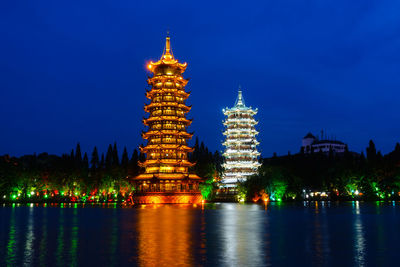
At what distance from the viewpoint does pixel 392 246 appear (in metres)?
20.1

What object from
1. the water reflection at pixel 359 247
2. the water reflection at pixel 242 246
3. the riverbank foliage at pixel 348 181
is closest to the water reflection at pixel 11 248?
the water reflection at pixel 242 246

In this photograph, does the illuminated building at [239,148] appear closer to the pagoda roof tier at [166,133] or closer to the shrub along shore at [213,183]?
the shrub along shore at [213,183]

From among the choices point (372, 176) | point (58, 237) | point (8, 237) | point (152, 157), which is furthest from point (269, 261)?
point (372, 176)

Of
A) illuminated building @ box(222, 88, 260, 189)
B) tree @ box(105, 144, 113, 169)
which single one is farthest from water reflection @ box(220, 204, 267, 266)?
tree @ box(105, 144, 113, 169)

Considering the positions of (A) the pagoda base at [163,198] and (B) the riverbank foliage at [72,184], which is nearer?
(A) the pagoda base at [163,198]

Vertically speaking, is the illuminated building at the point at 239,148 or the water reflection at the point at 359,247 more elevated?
the illuminated building at the point at 239,148

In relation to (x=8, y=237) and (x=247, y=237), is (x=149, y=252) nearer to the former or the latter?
(x=247, y=237)

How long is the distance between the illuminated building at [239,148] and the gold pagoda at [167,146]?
25230mm

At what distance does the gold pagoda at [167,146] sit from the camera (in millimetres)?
80875

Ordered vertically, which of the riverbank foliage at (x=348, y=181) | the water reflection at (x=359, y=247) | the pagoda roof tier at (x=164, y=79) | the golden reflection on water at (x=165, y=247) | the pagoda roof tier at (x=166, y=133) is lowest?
the water reflection at (x=359, y=247)

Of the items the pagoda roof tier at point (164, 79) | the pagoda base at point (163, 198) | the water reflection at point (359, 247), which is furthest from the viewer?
the pagoda roof tier at point (164, 79)

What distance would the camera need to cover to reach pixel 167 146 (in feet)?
274

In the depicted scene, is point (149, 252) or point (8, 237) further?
point (8, 237)

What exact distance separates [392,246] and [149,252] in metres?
11.2
